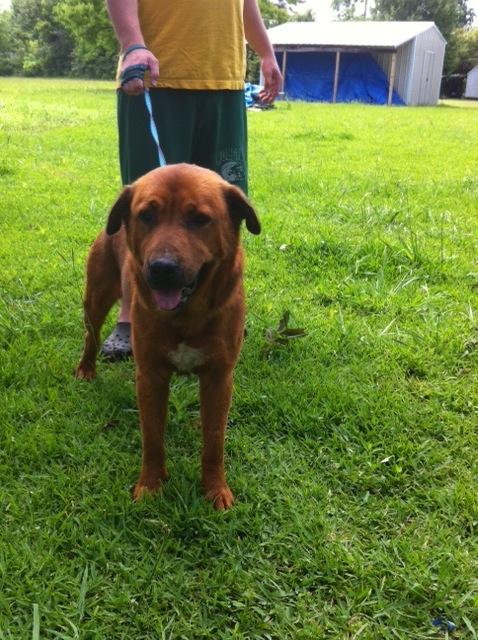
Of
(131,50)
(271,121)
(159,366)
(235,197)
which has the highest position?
(131,50)

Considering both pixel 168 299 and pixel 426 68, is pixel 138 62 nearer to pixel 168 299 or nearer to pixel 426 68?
pixel 168 299

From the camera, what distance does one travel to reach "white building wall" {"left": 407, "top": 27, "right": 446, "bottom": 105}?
116 ft

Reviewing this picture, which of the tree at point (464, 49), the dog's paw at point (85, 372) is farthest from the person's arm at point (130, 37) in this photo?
the tree at point (464, 49)

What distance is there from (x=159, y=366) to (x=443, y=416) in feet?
5.17

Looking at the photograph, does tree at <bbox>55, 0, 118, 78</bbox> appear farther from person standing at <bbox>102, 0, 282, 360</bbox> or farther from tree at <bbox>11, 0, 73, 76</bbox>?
person standing at <bbox>102, 0, 282, 360</bbox>

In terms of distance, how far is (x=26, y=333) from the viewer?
3.86 metres

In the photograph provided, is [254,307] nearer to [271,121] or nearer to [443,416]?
[443,416]

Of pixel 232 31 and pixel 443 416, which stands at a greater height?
pixel 232 31

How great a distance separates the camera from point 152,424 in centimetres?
254

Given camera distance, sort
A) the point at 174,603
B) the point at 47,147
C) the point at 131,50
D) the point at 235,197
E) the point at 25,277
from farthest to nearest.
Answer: the point at 47,147
the point at 25,277
the point at 131,50
the point at 235,197
the point at 174,603

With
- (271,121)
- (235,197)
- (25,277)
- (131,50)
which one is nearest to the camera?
(235,197)

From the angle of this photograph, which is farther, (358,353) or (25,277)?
(25,277)

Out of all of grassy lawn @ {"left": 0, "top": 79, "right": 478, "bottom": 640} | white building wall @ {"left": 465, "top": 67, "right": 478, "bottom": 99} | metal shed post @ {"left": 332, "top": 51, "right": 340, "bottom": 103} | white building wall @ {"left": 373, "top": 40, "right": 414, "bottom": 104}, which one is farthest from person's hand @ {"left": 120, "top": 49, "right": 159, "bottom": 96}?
white building wall @ {"left": 465, "top": 67, "right": 478, "bottom": 99}

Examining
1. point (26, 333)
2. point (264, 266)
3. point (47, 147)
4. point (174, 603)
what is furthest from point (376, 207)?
point (47, 147)
